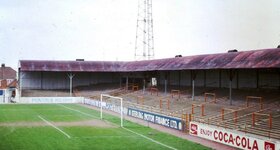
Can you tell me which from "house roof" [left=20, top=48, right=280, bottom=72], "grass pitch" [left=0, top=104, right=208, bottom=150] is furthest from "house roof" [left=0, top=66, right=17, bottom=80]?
"grass pitch" [left=0, top=104, right=208, bottom=150]

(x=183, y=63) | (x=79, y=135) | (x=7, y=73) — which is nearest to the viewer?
(x=79, y=135)

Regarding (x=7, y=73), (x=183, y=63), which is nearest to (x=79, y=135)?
(x=183, y=63)

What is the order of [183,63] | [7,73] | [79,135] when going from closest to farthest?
[79,135], [183,63], [7,73]

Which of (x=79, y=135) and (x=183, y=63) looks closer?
(x=79, y=135)

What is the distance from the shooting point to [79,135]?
31109 millimetres

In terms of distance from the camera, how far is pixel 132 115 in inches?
1804

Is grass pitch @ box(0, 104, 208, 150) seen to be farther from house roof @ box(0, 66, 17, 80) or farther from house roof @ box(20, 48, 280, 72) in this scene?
house roof @ box(0, 66, 17, 80)

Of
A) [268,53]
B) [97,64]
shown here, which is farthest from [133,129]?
[97,64]

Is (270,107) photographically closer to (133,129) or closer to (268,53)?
(268,53)

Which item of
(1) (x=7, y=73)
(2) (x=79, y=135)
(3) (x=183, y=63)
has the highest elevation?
(3) (x=183, y=63)

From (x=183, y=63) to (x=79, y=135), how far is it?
22140mm

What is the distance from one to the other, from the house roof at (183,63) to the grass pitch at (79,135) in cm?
1076

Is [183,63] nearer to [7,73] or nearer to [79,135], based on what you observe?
[79,135]

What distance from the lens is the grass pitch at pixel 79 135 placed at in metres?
26.5
